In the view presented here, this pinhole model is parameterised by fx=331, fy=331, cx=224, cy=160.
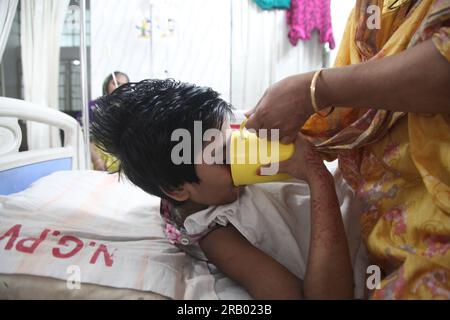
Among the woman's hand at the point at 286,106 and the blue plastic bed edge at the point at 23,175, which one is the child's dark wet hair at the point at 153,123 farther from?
the blue plastic bed edge at the point at 23,175

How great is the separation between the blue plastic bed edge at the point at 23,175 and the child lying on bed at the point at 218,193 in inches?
24.8

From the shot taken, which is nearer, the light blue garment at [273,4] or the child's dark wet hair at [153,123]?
the child's dark wet hair at [153,123]

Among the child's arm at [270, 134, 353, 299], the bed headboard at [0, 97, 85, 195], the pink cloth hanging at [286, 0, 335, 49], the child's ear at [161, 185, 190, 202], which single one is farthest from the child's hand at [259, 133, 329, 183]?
the pink cloth hanging at [286, 0, 335, 49]

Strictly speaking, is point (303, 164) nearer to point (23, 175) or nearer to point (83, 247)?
point (83, 247)

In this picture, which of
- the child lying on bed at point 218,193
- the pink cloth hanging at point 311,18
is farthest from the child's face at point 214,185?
the pink cloth hanging at point 311,18

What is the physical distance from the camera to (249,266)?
0.65 meters

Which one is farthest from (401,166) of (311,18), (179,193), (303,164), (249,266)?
(311,18)

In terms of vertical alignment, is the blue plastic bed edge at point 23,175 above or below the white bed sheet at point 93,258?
above

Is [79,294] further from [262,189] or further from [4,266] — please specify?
[262,189]

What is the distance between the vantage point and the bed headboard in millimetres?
1173

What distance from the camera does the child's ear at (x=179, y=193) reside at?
76 cm

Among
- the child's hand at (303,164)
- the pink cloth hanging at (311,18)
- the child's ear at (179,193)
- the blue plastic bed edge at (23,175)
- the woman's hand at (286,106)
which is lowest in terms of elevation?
the blue plastic bed edge at (23,175)

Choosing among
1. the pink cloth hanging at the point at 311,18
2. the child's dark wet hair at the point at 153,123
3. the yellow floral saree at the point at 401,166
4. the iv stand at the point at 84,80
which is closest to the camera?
the yellow floral saree at the point at 401,166

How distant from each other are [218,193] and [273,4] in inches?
90.4
